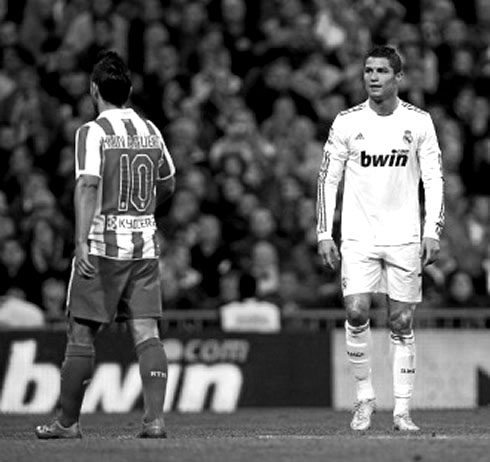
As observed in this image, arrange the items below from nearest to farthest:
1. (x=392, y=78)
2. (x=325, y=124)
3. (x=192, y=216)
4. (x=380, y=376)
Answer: (x=392, y=78) → (x=380, y=376) → (x=192, y=216) → (x=325, y=124)

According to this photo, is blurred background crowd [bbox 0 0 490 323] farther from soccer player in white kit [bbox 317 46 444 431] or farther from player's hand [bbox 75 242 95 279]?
player's hand [bbox 75 242 95 279]

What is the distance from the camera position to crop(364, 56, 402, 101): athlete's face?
39.6ft

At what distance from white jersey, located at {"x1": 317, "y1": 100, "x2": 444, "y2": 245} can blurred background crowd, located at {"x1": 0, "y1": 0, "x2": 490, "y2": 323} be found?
611 cm

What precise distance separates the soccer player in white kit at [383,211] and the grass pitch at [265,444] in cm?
55

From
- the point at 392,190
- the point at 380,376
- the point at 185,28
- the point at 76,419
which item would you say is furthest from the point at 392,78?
the point at 185,28

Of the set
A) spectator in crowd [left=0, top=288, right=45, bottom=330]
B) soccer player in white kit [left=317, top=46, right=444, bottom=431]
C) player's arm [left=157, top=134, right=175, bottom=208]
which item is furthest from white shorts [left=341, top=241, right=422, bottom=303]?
spectator in crowd [left=0, top=288, right=45, bottom=330]

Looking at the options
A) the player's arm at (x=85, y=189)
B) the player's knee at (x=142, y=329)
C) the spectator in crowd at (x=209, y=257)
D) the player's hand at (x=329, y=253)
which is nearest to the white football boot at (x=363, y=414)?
the player's hand at (x=329, y=253)

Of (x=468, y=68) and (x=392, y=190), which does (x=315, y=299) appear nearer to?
(x=468, y=68)

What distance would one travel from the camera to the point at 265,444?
10438mm

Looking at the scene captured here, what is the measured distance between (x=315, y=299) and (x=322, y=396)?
1084 millimetres

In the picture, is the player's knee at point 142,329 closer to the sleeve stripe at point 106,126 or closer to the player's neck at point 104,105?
the sleeve stripe at point 106,126

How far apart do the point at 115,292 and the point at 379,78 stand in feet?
7.99

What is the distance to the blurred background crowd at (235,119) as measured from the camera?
18812mm

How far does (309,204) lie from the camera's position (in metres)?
19.8
